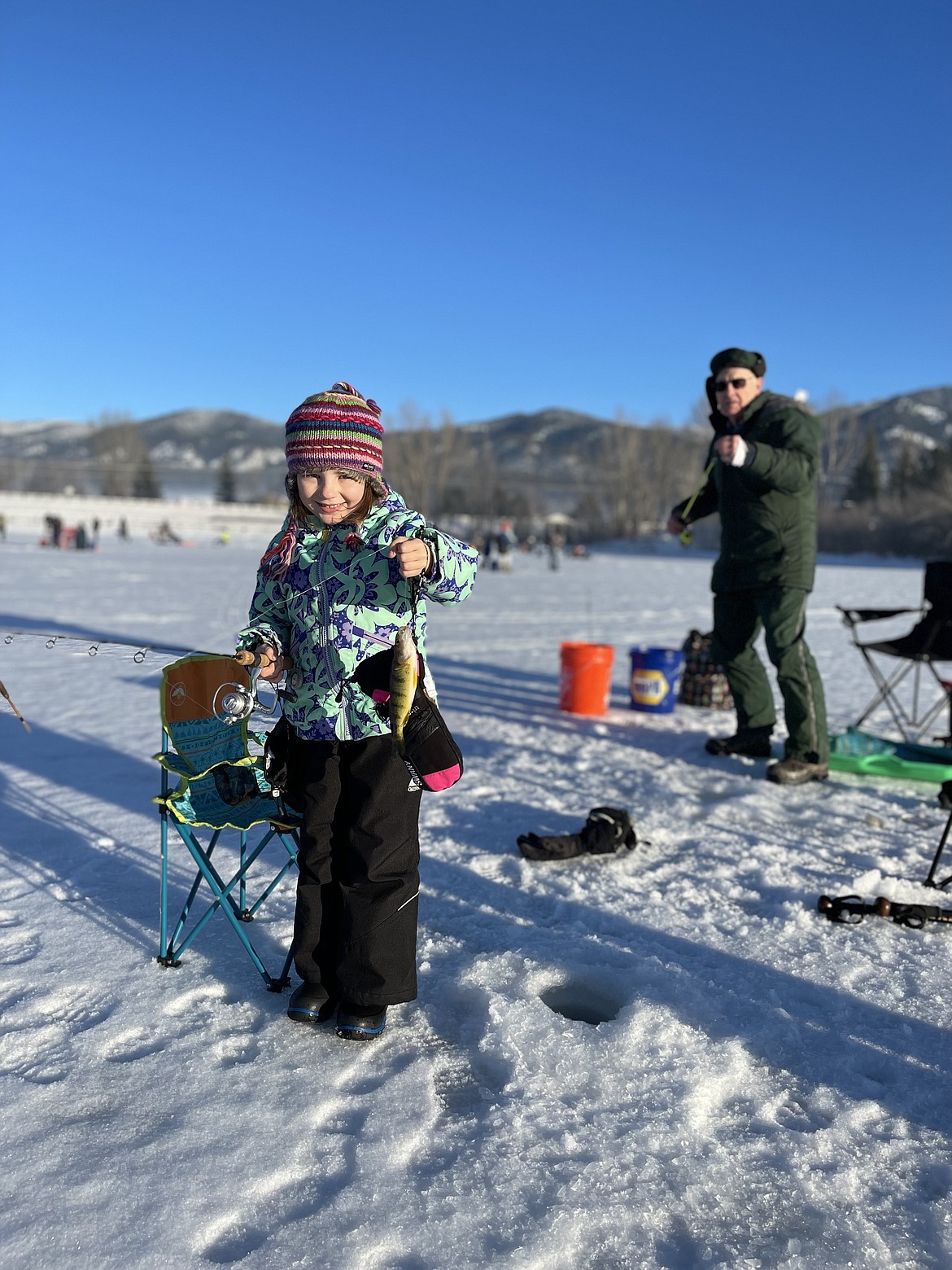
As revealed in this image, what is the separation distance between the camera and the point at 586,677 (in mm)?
6371

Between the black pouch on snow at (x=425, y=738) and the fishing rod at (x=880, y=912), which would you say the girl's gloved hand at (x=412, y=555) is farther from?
the fishing rod at (x=880, y=912)

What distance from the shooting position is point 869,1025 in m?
2.42

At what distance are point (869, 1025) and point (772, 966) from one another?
0.35 meters

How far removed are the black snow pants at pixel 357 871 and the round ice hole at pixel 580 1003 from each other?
0.45 metres

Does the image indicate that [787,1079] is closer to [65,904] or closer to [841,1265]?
[841,1265]

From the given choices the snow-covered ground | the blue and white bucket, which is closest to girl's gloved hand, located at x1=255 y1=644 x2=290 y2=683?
the snow-covered ground

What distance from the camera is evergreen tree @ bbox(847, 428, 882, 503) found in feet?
227

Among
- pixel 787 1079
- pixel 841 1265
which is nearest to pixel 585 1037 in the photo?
pixel 787 1079

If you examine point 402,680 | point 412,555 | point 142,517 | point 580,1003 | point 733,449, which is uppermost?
point 142,517

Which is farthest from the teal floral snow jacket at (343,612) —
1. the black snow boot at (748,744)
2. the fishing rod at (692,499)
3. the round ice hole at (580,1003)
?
the black snow boot at (748,744)

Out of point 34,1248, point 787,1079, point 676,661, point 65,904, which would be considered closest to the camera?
point 34,1248

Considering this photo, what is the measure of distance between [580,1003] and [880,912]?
3.79ft

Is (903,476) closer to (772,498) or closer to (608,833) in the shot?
(772,498)

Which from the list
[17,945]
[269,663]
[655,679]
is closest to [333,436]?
[269,663]
